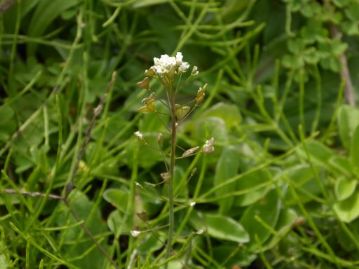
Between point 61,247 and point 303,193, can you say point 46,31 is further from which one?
point 303,193

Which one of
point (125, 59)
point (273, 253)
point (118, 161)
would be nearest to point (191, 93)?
point (125, 59)

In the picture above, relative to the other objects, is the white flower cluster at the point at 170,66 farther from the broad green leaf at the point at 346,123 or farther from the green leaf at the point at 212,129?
the broad green leaf at the point at 346,123

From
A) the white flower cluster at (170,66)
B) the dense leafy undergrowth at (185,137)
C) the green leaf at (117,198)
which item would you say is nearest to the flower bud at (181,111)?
the white flower cluster at (170,66)

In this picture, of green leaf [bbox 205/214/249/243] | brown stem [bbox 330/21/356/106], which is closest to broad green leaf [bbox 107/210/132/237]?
green leaf [bbox 205/214/249/243]

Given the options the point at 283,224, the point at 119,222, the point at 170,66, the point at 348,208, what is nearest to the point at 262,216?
the point at 283,224

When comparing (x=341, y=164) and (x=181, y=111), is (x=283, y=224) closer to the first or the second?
(x=341, y=164)

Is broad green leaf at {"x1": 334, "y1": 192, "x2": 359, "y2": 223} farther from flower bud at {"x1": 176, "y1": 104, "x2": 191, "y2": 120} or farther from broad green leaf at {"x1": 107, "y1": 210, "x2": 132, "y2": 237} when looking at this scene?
flower bud at {"x1": 176, "y1": 104, "x2": 191, "y2": 120}

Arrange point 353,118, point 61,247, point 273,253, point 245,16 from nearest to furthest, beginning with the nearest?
point 61,247, point 273,253, point 353,118, point 245,16
